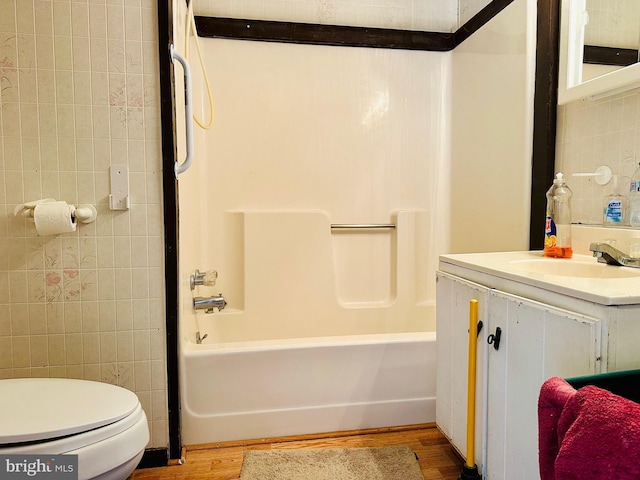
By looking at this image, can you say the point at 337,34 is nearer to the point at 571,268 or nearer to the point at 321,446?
the point at 571,268

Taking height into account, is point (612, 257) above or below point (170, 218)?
below

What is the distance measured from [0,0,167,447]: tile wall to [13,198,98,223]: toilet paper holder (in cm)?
2

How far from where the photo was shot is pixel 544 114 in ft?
5.49

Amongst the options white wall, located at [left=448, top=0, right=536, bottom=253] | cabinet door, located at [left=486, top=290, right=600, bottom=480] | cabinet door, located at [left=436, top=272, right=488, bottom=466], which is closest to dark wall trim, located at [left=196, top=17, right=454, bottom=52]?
white wall, located at [left=448, top=0, right=536, bottom=253]

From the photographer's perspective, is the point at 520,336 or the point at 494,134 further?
the point at 494,134

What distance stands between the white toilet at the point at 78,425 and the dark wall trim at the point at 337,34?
1800 mm

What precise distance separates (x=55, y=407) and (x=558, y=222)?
1652 millimetres

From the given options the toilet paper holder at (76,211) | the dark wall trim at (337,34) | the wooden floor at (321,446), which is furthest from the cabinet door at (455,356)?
the dark wall trim at (337,34)

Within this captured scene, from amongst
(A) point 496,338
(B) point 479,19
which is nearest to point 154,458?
(A) point 496,338

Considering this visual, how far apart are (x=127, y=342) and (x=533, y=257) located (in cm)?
144

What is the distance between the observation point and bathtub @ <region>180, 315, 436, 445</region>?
158cm

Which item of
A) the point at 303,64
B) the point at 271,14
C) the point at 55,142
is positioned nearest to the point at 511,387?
the point at 55,142

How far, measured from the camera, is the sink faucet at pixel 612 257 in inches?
46.6

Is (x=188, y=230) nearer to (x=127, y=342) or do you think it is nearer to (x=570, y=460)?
(x=127, y=342)
